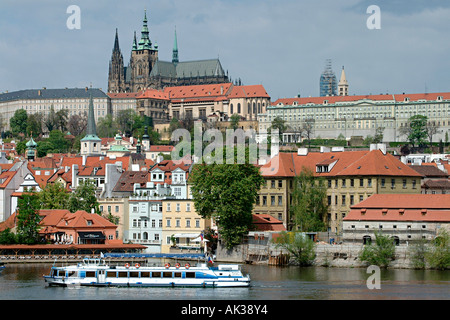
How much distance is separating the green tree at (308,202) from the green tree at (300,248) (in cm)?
616

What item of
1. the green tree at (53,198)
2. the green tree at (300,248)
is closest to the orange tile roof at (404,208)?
the green tree at (300,248)

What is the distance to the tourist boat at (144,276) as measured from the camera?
5256 cm

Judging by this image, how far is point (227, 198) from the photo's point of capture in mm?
64375

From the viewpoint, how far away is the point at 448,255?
57.0 metres

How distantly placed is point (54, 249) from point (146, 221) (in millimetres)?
8675

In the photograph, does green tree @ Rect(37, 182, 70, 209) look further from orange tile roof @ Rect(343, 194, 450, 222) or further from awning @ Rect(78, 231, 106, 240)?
orange tile roof @ Rect(343, 194, 450, 222)

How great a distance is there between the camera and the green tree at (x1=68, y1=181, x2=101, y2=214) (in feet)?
246

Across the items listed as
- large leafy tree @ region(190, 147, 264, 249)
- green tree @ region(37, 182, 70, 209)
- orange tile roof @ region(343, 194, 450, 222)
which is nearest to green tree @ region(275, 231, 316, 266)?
orange tile roof @ region(343, 194, 450, 222)

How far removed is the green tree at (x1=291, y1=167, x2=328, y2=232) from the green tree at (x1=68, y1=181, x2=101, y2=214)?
1534cm

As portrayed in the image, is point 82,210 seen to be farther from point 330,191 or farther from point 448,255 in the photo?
point 448,255

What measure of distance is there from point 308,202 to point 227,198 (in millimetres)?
7680

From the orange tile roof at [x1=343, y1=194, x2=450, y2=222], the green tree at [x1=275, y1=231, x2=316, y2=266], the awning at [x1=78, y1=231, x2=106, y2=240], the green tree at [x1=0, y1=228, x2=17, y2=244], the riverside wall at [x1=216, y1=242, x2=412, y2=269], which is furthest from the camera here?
the awning at [x1=78, y1=231, x2=106, y2=240]

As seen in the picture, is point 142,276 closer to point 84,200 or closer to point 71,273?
point 71,273
